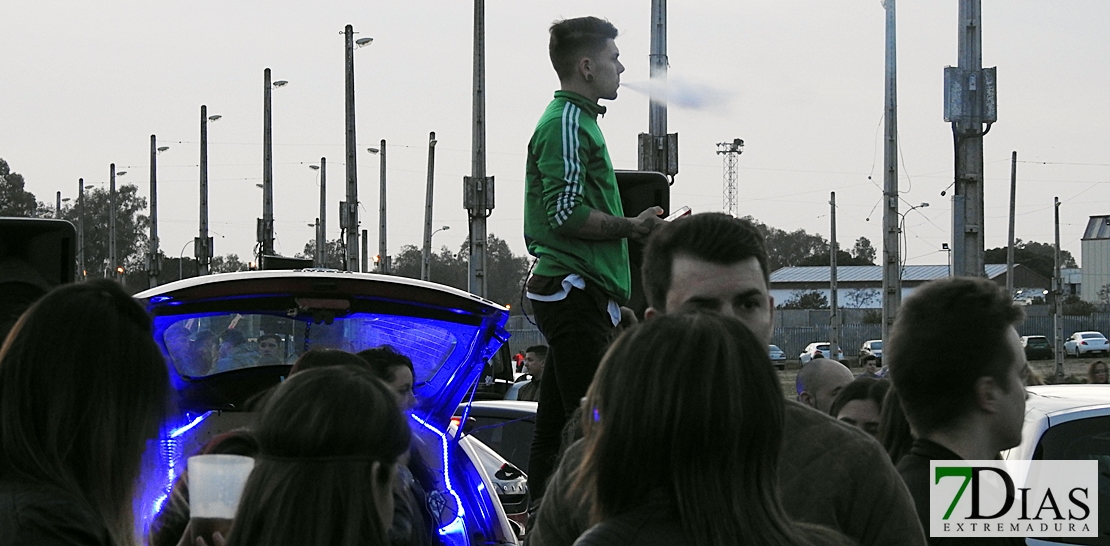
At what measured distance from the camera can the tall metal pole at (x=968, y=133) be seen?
17328 mm

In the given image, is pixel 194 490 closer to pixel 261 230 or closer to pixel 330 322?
pixel 330 322

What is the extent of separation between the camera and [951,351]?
140 inches

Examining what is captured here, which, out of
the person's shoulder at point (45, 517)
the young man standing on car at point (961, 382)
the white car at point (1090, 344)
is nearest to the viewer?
the person's shoulder at point (45, 517)

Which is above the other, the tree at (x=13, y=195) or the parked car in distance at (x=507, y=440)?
the tree at (x=13, y=195)

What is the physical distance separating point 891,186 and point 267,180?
2265 cm

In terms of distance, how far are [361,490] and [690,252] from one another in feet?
3.31

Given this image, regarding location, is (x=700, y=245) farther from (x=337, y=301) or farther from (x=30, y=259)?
(x=30, y=259)

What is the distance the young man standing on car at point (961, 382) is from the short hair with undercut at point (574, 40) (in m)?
2.29

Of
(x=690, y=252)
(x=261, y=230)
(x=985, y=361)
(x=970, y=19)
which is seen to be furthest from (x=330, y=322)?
(x=261, y=230)

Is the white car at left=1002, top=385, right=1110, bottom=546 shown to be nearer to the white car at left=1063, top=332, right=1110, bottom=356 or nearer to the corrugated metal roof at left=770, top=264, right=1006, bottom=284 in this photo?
the white car at left=1063, top=332, right=1110, bottom=356

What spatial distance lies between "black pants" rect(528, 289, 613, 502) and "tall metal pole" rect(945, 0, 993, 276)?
12.3m

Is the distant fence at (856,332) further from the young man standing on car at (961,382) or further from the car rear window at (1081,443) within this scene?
the young man standing on car at (961,382)

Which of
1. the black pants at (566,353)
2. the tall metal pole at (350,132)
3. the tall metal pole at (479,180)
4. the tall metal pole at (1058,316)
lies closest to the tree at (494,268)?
the tall metal pole at (1058,316)

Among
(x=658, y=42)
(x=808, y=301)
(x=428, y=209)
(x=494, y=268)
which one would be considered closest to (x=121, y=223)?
(x=494, y=268)
